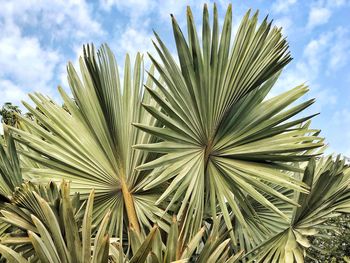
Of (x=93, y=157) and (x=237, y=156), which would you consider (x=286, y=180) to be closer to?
(x=237, y=156)

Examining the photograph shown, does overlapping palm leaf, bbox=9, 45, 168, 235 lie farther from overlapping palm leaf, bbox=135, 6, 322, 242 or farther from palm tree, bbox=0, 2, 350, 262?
overlapping palm leaf, bbox=135, 6, 322, 242

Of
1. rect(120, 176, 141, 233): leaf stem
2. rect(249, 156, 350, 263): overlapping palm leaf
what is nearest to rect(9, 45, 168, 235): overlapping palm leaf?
rect(120, 176, 141, 233): leaf stem

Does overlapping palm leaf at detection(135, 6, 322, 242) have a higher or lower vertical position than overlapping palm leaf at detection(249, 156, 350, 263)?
higher

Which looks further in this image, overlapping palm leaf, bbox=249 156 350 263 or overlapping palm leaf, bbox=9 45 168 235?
overlapping palm leaf, bbox=9 45 168 235

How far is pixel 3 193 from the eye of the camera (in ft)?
11.4

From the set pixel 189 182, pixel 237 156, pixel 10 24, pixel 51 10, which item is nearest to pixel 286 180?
pixel 237 156

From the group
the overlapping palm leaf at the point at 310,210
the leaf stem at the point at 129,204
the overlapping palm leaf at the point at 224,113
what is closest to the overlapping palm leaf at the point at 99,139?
the leaf stem at the point at 129,204

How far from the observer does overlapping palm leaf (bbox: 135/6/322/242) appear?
305 centimetres

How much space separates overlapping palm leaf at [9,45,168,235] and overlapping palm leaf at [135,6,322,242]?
654 millimetres

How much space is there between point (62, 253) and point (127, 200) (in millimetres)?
1617

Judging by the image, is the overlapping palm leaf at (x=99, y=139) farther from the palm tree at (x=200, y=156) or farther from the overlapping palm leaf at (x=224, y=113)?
the overlapping palm leaf at (x=224, y=113)

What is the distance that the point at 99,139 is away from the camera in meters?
3.75

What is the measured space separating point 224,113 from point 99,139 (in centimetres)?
122

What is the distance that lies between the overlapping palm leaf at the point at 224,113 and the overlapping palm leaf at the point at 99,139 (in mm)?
654
